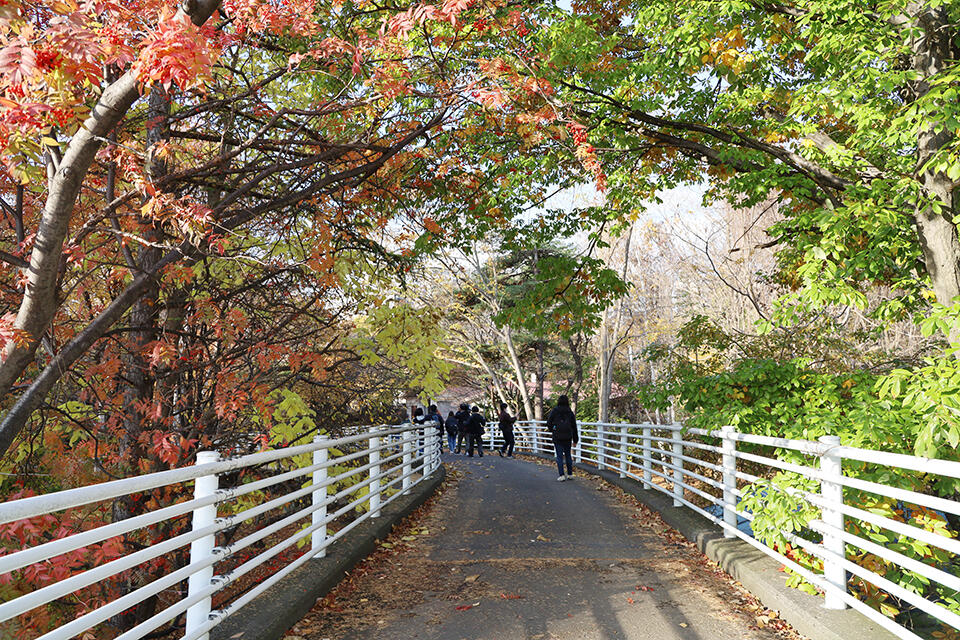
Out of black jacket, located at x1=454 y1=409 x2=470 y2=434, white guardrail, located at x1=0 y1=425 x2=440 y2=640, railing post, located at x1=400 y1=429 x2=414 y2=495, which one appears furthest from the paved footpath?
black jacket, located at x1=454 y1=409 x2=470 y2=434

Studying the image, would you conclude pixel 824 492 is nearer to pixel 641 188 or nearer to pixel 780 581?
pixel 780 581

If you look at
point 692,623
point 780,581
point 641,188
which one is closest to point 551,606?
point 692,623

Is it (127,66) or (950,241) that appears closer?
(127,66)

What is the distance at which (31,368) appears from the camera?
26.6ft

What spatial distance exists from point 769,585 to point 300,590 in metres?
3.75

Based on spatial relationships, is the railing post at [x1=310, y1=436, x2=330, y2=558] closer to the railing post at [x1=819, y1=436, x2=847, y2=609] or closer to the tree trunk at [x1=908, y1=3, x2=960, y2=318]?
the railing post at [x1=819, y1=436, x2=847, y2=609]

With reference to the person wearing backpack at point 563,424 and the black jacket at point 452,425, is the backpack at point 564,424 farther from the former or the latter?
the black jacket at point 452,425

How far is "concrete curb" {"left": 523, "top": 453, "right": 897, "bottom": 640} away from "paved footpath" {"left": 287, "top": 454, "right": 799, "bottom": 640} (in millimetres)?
129

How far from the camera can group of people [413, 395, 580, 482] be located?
13677 millimetres

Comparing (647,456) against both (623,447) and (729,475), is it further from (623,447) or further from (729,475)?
(729,475)

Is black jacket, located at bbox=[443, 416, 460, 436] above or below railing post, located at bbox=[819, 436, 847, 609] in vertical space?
below

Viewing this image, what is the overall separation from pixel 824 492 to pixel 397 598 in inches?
142

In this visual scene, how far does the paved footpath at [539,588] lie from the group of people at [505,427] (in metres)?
4.03

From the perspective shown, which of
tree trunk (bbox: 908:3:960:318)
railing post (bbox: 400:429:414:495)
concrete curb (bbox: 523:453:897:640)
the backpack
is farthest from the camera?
the backpack
